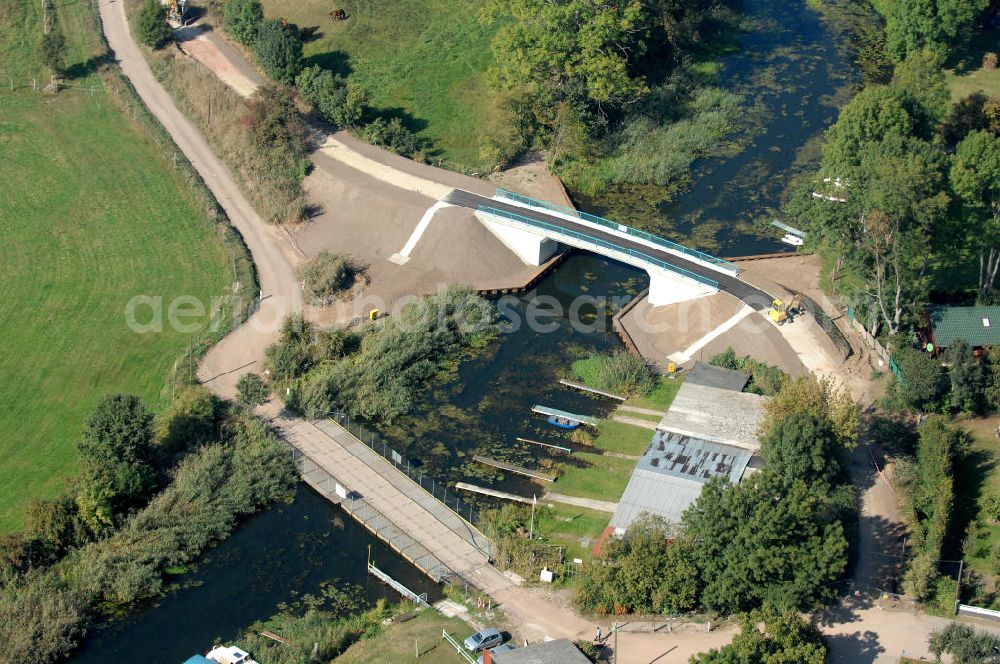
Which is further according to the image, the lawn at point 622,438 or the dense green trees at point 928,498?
the lawn at point 622,438

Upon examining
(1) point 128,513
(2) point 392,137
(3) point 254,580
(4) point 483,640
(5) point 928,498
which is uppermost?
(2) point 392,137

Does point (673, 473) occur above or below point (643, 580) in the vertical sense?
above

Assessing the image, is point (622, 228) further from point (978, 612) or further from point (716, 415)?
point (978, 612)

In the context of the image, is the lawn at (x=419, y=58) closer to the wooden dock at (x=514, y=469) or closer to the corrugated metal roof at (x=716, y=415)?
the corrugated metal roof at (x=716, y=415)

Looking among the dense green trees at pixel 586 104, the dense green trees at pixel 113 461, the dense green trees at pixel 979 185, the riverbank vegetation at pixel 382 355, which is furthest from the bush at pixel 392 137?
the dense green trees at pixel 979 185

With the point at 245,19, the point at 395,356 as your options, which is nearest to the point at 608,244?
the point at 395,356

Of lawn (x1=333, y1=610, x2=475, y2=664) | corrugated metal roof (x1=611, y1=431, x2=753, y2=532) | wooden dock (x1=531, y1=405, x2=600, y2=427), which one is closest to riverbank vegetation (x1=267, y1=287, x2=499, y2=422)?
wooden dock (x1=531, y1=405, x2=600, y2=427)

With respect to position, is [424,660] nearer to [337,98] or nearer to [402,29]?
[337,98]
